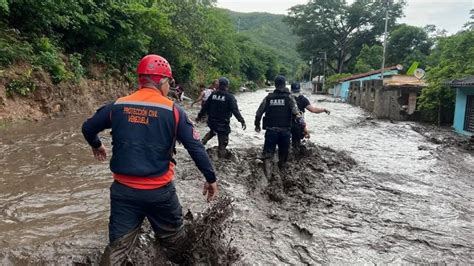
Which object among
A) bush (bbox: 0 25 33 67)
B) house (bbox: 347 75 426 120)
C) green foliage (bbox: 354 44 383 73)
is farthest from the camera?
green foliage (bbox: 354 44 383 73)

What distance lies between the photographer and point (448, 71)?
1919 centimetres

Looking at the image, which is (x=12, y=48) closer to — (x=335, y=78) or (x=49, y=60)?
(x=49, y=60)

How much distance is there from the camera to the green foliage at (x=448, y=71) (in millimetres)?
18297

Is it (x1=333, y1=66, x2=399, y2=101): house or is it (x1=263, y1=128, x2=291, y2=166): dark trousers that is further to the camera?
(x1=333, y1=66, x2=399, y2=101): house

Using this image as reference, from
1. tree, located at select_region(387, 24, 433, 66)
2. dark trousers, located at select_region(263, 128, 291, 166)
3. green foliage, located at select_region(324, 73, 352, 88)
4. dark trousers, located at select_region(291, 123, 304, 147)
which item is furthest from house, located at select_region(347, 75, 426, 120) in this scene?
tree, located at select_region(387, 24, 433, 66)

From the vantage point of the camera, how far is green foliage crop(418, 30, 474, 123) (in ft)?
60.0

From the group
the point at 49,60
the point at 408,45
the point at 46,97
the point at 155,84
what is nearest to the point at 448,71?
the point at 49,60

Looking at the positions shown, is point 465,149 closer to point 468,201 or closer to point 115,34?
point 468,201

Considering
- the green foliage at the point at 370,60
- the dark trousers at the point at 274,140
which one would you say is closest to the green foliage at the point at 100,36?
the dark trousers at the point at 274,140

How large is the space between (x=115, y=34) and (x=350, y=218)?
13.4m

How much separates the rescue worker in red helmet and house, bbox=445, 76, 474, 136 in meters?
15.1

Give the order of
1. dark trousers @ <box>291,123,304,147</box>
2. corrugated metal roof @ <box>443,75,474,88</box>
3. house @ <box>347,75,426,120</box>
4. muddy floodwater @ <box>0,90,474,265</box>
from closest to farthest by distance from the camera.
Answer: muddy floodwater @ <box>0,90,474,265</box> → dark trousers @ <box>291,123,304,147</box> → corrugated metal roof @ <box>443,75,474,88</box> → house @ <box>347,75,426,120</box>

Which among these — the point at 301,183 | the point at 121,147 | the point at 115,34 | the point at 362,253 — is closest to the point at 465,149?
the point at 301,183

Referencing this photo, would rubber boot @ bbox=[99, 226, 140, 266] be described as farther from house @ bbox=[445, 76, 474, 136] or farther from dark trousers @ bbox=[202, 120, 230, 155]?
house @ bbox=[445, 76, 474, 136]
